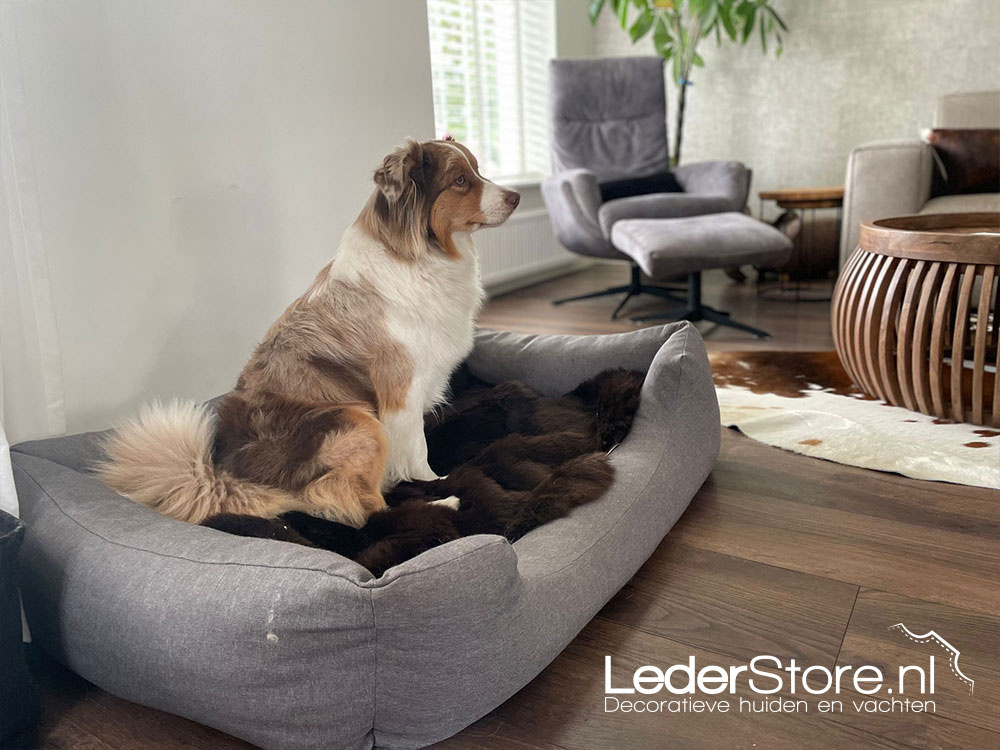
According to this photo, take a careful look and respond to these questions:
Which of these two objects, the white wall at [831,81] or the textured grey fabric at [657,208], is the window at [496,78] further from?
the textured grey fabric at [657,208]

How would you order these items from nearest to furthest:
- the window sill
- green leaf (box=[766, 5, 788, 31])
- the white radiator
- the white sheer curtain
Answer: the white sheer curtain → the white radiator → green leaf (box=[766, 5, 788, 31]) → the window sill

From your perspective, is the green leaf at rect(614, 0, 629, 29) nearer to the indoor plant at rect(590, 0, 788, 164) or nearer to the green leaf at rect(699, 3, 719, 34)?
the indoor plant at rect(590, 0, 788, 164)

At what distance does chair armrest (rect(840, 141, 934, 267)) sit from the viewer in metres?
3.61

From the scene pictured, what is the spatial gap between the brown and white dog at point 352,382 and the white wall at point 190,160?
1.12 ft

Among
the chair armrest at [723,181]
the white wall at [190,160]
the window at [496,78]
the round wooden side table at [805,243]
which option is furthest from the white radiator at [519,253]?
the white wall at [190,160]

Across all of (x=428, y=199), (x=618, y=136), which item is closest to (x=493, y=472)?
(x=428, y=199)

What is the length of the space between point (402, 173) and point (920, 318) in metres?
1.48

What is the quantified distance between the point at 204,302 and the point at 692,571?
1.37 meters

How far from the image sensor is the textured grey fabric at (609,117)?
4379mm

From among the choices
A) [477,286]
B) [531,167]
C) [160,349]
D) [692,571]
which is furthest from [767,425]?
[531,167]

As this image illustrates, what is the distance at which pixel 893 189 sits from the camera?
363 centimetres

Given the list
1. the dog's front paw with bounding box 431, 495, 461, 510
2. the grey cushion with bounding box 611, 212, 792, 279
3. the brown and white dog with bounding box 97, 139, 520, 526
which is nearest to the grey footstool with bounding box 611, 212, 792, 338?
the grey cushion with bounding box 611, 212, 792, 279

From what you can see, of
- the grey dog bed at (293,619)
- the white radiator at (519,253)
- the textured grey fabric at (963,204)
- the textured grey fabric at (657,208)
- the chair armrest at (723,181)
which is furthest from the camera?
the white radiator at (519,253)

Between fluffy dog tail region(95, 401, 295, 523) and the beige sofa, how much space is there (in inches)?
119
